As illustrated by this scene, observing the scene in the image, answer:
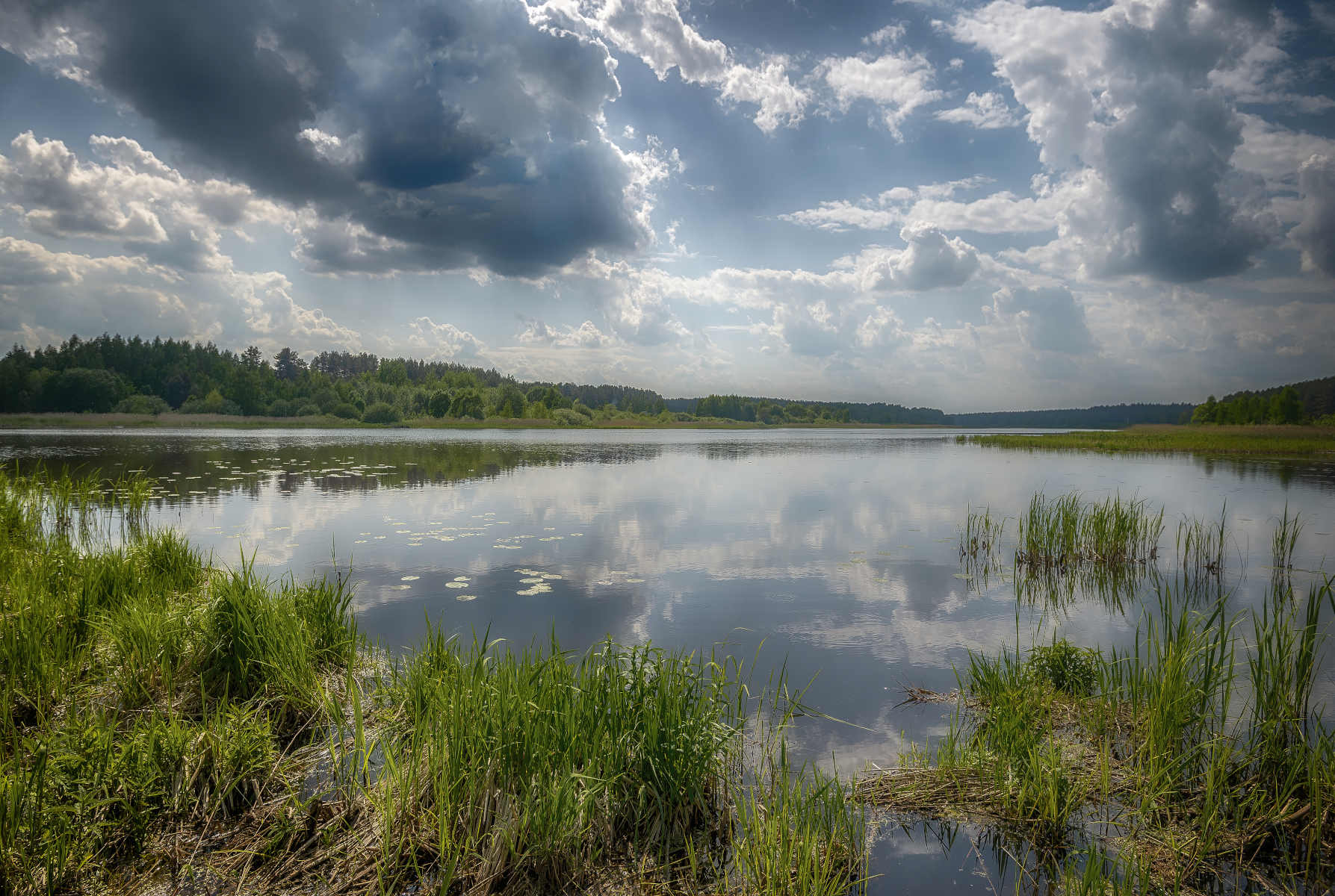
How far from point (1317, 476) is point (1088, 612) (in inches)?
1080

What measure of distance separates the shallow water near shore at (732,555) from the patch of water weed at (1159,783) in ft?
1.67

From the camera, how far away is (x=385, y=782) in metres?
3.46

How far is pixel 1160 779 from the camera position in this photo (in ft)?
13.4

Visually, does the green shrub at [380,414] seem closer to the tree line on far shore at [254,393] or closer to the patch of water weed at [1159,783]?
the tree line on far shore at [254,393]

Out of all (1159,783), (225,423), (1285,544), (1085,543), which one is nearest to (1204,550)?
(1285,544)

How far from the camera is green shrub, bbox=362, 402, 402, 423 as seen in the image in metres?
104

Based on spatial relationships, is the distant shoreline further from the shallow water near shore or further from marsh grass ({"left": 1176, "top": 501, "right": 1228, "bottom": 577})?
marsh grass ({"left": 1176, "top": 501, "right": 1228, "bottom": 577})

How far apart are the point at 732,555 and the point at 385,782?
8825 millimetres

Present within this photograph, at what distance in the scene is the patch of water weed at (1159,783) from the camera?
3.40m

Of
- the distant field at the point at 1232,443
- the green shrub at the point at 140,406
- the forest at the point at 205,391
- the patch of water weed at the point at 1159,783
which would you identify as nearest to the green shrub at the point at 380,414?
the forest at the point at 205,391

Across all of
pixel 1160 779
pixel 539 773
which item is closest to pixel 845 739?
pixel 1160 779

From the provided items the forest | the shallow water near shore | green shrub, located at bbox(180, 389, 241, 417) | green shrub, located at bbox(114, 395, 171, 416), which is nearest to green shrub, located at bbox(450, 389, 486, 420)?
the forest

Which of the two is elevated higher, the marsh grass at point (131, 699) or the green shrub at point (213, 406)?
the green shrub at point (213, 406)

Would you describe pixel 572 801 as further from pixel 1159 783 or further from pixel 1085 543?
pixel 1085 543
